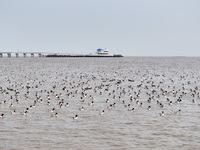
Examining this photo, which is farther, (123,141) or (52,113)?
(52,113)

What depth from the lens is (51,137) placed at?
68.8ft

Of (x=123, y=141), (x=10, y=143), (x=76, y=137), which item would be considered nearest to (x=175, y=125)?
(x=123, y=141)

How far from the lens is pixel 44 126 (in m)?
23.6

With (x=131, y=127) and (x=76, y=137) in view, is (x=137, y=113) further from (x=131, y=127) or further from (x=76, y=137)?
(x=76, y=137)

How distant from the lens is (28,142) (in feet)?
65.8

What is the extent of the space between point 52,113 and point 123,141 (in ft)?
30.5

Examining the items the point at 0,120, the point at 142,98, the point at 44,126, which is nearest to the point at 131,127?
the point at 44,126

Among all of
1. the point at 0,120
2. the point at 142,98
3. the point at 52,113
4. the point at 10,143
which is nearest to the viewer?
the point at 10,143

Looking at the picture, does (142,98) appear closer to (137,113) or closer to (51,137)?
(137,113)

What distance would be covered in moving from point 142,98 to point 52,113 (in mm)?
12463

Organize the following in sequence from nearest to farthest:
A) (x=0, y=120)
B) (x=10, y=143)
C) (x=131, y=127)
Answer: (x=10, y=143) < (x=131, y=127) < (x=0, y=120)

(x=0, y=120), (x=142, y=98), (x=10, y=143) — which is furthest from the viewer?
(x=142, y=98)

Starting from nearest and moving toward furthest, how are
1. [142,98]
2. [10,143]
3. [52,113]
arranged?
1. [10,143]
2. [52,113]
3. [142,98]

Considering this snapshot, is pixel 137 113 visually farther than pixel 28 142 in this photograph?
Yes
